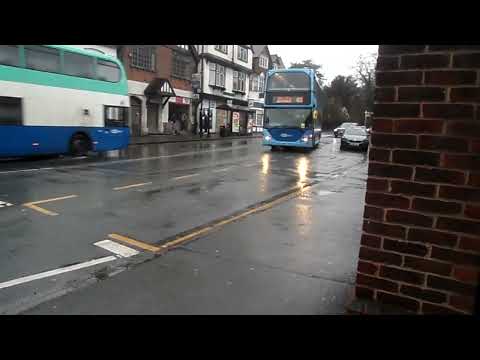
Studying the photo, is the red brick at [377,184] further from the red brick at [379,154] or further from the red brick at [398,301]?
the red brick at [398,301]

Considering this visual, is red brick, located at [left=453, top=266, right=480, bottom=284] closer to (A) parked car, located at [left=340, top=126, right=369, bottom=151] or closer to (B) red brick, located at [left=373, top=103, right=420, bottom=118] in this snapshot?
(B) red brick, located at [left=373, top=103, right=420, bottom=118]

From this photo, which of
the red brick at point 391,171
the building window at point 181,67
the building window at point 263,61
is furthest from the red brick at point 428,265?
the building window at point 263,61

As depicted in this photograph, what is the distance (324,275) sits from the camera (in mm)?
4012

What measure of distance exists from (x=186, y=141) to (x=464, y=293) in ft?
86.4

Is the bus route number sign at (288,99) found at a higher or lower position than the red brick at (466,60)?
higher

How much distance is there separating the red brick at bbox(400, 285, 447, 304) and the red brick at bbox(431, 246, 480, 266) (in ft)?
0.81

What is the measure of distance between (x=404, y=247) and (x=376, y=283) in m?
0.36

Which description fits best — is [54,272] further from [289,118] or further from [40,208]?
[289,118]

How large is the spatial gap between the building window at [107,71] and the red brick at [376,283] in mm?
14118

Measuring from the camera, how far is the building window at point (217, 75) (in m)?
37.7
